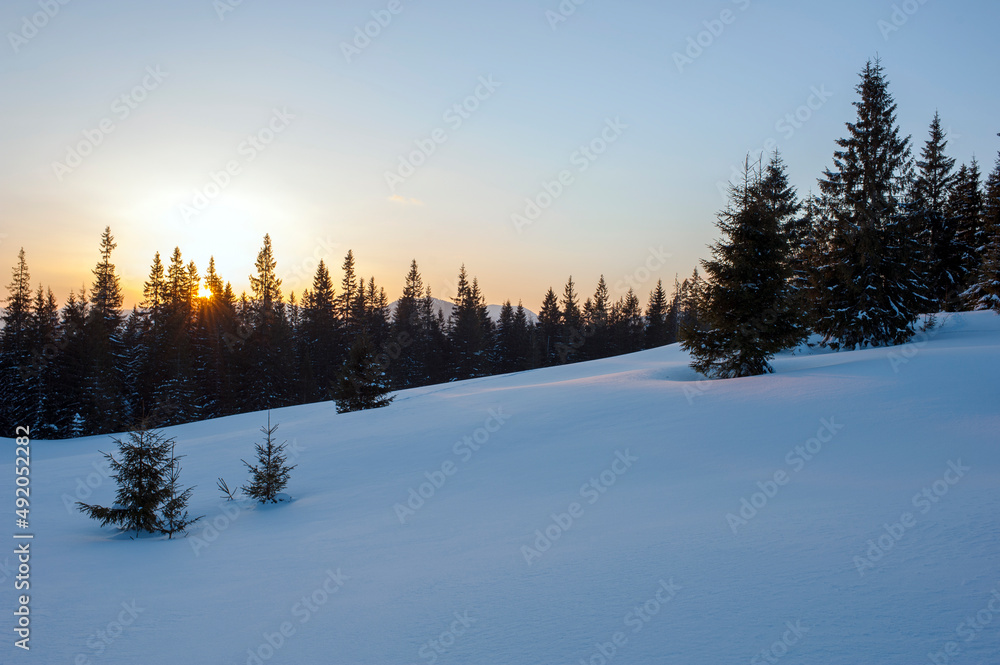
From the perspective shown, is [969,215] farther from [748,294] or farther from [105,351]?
[105,351]

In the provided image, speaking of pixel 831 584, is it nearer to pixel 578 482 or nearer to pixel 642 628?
pixel 642 628

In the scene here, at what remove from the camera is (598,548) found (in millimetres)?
5223

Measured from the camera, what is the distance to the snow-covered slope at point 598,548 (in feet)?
11.3

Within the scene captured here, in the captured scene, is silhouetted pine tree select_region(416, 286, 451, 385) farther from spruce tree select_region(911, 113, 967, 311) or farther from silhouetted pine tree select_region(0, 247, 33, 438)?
spruce tree select_region(911, 113, 967, 311)

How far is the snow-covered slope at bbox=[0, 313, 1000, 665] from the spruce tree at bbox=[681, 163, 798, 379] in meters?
4.15

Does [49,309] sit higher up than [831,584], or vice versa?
[49,309]

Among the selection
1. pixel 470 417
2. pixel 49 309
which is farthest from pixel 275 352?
pixel 470 417

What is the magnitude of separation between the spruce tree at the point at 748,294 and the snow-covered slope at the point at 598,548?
4153 millimetres

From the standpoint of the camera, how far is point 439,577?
4895mm

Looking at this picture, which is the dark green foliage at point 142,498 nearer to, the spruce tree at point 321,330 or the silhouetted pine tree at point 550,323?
the spruce tree at point 321,330

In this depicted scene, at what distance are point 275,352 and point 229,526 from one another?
149 ft

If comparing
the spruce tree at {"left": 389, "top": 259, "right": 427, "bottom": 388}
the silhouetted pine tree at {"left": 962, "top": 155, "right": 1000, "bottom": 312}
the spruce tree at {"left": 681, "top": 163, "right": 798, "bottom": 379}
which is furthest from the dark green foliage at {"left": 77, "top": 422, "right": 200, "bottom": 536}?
the spruce tree at {"left": 389, "top": 259, "right": 427, "bottom": 388}

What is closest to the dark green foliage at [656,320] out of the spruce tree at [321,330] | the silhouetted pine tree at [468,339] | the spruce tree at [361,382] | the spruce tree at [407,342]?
the silhouetted pine tree at [468,339]

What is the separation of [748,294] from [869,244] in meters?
10.3
